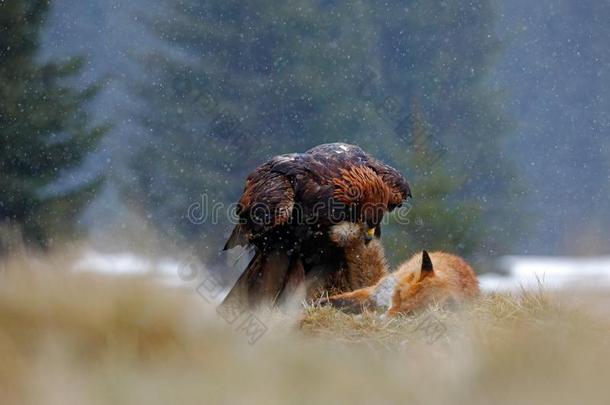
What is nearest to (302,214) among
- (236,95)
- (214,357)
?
(214,357)

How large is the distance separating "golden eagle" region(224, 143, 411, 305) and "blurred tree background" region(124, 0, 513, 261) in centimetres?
889

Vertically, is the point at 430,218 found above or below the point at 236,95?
below

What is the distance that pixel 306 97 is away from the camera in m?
16.5

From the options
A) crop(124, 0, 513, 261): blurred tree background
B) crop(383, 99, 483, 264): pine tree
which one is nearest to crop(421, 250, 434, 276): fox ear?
crop(383, 99, 483, 264): pine tree

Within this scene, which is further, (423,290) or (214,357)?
(423,290)

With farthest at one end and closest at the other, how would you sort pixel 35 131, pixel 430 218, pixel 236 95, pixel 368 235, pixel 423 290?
1. pixel 236 95
2. pixel 35 131
3. pixel 430 218
4. pixel 368 235
5. pixel 423 290

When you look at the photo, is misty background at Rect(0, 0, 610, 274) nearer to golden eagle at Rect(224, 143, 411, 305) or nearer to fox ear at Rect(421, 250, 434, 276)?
golden eagle at Rect(224, 143, 411, 305)

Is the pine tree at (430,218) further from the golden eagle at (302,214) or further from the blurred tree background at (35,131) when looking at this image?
the golden eagle at (302,214)

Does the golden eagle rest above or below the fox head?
above

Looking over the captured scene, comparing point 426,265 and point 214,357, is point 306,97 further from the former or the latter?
point 214,357

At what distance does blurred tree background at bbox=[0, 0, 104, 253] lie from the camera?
13609mm

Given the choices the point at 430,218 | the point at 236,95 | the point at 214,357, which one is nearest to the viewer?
the point at 214,357

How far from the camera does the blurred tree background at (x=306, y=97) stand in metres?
15.9

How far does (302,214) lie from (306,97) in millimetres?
11343
